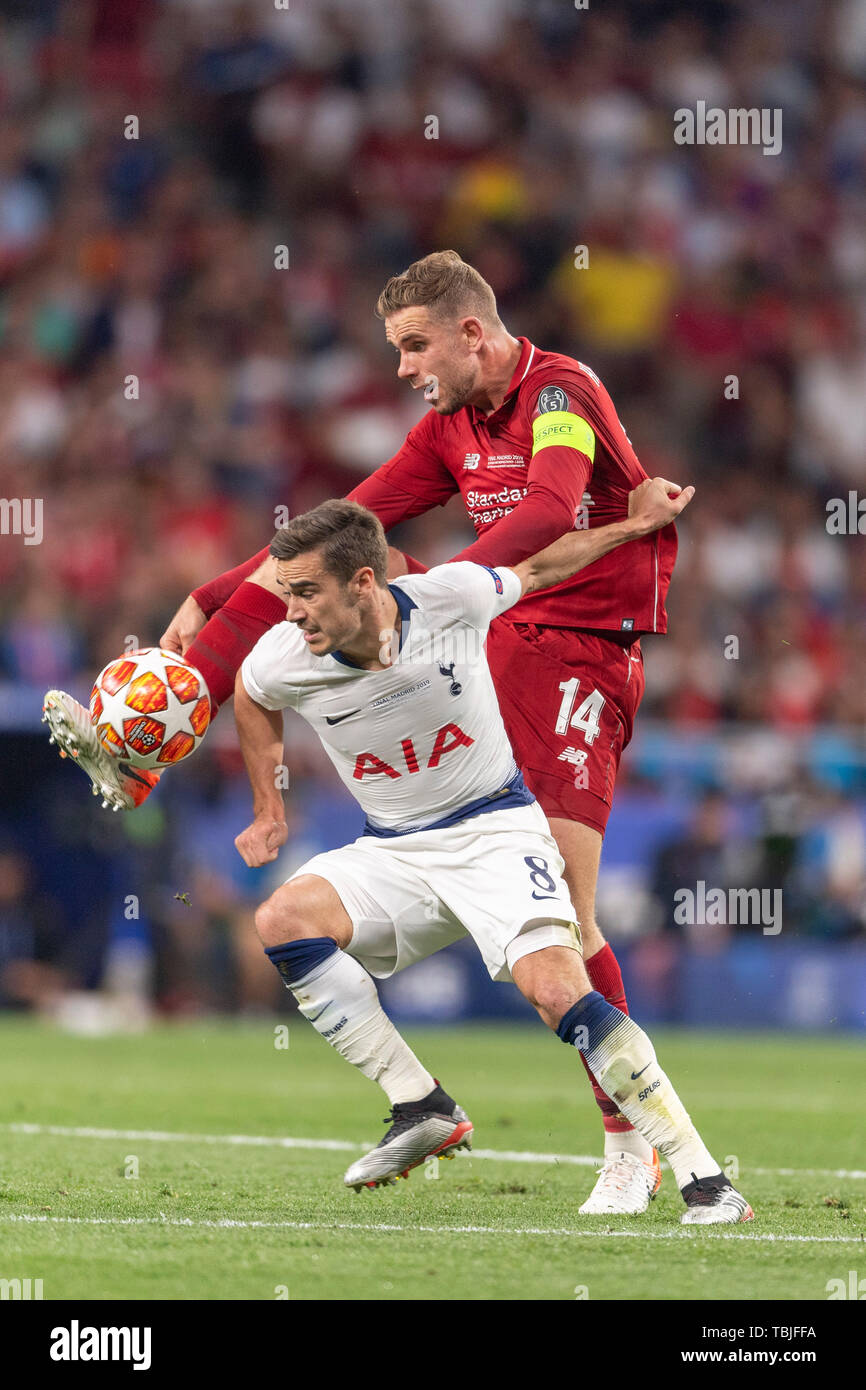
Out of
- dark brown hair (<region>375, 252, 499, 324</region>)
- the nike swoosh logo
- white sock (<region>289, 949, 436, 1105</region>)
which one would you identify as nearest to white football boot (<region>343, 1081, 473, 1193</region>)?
white sock (<region>289, 949, 436, 1105</region>)

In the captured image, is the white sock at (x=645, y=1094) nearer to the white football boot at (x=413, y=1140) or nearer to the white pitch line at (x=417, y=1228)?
the white pitch line at (x=417, y=1228)

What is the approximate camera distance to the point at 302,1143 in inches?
303

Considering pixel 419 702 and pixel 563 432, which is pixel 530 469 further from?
pixel 419 702

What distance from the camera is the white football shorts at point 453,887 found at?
5688 millimetres

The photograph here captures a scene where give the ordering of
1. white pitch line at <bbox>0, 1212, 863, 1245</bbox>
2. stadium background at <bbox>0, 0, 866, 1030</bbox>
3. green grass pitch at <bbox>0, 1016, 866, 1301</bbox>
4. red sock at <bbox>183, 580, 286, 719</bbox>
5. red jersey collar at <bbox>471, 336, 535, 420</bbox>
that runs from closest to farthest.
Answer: green grass pitch at <bbox>0, 1016, 866, 1301</bbox>
white pitch line at <bbox>0, 1212, 863, 1245</bbox>
red sock at <bbox>183, 580, 286, 719</bbox>
red jersey collar at <bbox>471, 336, 535, 420</bbox>
stadium background at <bbox>0, 0, 866, 1030</bbox>

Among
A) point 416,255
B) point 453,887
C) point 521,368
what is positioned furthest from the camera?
point 416,255

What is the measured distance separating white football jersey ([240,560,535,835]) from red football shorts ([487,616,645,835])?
1.64ft

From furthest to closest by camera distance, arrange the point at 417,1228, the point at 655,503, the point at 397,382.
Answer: the point at 397,382 < the point at 655,503 < the point at 417,1228

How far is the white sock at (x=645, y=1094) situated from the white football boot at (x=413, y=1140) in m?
0.58

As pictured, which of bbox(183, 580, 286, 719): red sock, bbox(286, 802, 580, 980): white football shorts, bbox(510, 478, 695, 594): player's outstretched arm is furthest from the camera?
bbox(183, 580, 286, 719): red sock

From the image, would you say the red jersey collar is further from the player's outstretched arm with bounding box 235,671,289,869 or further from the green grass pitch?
the green grass pitch

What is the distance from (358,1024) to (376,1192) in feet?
2.38

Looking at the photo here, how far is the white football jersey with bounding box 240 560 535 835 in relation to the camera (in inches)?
226

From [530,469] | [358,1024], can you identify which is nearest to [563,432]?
[530,469]
